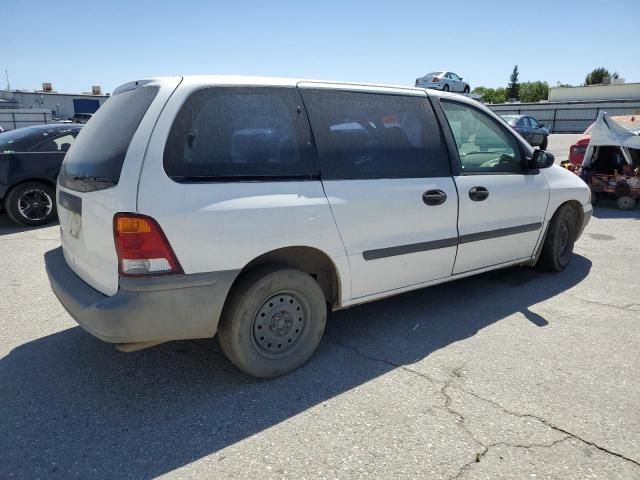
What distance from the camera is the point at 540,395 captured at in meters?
2.90

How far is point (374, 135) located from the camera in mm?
3453

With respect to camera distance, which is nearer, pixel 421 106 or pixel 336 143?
pixel 336 143

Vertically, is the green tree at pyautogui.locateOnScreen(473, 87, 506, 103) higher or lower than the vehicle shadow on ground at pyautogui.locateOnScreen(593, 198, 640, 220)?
higher

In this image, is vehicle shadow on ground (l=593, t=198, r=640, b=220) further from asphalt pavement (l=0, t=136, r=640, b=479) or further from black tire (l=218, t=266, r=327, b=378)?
black tire (l=218, t=266, r=327, b=378)

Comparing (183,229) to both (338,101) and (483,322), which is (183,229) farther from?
(483,322)

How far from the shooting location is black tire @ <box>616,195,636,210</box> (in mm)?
8877

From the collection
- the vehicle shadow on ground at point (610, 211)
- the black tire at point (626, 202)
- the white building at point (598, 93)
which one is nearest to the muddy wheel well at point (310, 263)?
the vehicle shadow on ground at point (610, 211)

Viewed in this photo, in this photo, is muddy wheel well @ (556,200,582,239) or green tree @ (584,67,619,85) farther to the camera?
green tree @ (584,67,619,85)

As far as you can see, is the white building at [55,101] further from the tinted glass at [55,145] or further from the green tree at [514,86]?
the green tree at [514,86]

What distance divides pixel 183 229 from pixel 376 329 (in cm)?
190

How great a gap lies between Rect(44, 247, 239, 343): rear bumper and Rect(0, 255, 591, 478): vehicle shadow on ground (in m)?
0.45

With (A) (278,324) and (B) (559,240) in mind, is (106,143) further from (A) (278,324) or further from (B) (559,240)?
(B) (559,240)

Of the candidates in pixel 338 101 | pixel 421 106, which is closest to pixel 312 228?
pixel 338 101

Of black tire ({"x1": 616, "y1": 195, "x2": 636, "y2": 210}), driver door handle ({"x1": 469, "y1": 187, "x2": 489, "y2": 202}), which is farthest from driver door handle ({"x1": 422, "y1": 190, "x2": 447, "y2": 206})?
black tire ({"x1": 616, "y1": 195, "x2": 636, "y2": 210})
